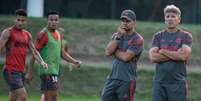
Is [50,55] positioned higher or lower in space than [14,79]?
higher

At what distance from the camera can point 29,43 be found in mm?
14469

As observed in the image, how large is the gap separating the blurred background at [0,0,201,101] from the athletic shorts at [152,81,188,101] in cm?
642

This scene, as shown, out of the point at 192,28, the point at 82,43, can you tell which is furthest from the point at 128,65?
the point at 192,28

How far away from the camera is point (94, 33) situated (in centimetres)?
2642

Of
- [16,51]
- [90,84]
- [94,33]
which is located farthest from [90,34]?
[16,51]

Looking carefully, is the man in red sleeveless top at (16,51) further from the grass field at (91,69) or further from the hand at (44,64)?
the grass field at (91,69)

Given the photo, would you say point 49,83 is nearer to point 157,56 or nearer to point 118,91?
point 118,91

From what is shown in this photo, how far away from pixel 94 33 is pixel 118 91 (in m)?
14.5

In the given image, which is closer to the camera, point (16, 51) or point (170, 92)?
point (170, 92)

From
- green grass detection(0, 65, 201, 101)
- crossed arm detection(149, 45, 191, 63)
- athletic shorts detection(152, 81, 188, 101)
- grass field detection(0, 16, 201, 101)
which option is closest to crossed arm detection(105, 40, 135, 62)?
crossed arm detection(149, 45, 191, 63)

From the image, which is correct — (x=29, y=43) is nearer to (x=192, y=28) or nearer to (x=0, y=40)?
(x=0, y=40)

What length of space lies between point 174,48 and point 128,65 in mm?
927

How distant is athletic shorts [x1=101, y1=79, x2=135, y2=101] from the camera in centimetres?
1196

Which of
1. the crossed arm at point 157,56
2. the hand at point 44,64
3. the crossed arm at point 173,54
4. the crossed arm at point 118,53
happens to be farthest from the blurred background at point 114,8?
the crossed arm at point 173,54
